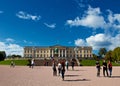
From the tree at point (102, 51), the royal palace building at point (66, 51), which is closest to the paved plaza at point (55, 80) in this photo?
the tree at point (102, 51)

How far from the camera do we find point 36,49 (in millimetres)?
176000

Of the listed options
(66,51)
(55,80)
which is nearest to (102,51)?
(66,51)

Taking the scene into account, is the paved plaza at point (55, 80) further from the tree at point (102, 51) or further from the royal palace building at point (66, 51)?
the royal palace building at point (66, 51)

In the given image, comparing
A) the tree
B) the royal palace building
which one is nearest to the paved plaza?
the tree

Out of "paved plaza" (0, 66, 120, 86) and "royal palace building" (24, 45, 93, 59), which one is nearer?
"paved plaza" (0, 66, 120, 86)

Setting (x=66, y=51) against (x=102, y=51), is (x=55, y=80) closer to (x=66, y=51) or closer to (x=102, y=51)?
(x=102, y=51)

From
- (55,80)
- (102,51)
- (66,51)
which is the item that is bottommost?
(55,80)

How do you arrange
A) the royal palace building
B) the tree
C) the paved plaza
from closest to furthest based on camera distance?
1. the paved plaza
2. the tree
3. the royal palace building

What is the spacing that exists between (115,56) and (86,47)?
215 feet

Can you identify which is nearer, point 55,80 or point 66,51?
point 55,80

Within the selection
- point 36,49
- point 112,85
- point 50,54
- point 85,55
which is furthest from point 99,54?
point 112,85

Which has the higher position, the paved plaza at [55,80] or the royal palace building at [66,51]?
the royal palace building at [66,51]

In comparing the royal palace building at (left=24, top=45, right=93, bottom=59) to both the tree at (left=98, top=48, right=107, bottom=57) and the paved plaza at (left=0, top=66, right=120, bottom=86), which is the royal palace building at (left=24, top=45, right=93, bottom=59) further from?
the paved plaza at (left=0, top=66, right=120, bottom=86)

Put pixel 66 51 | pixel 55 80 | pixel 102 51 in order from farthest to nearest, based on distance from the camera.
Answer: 1. pixel 66 51
2. pixel 102 51
3. pixel 55 80
